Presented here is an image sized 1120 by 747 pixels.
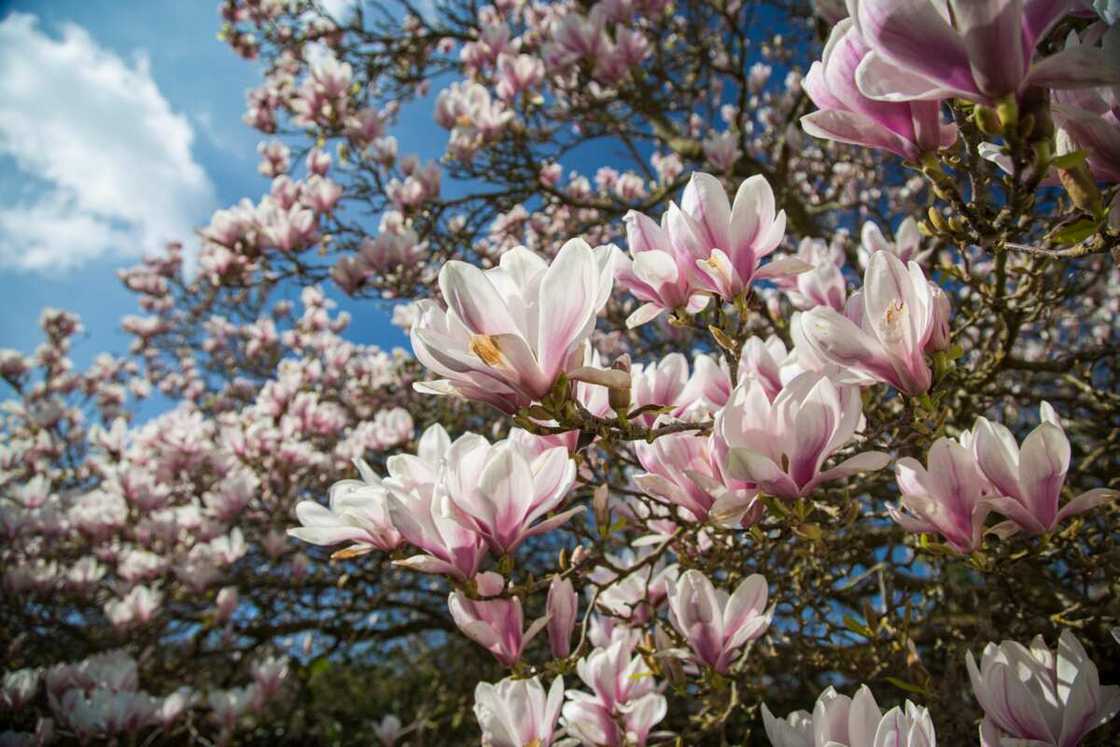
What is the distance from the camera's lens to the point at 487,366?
0.68 metres

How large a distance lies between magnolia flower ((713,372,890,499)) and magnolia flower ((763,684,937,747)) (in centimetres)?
26

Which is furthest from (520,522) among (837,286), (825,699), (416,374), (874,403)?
(416,374)

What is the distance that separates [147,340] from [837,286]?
28.4 feet

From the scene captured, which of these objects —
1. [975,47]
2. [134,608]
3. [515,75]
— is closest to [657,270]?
[975,47]

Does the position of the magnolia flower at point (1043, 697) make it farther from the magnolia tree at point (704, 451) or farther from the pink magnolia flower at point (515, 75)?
the pink magnolia flower at point (515, 75)

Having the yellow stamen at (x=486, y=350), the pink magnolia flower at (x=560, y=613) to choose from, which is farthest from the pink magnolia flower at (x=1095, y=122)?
the pink magnolia flower at (x=560, y=613)

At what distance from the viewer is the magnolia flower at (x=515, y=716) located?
94 centimetres

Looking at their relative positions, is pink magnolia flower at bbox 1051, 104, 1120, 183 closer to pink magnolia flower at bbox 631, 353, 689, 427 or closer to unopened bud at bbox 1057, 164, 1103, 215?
unopened bud at bbox 1057, 164, 1103, 215

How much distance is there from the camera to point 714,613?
989mm

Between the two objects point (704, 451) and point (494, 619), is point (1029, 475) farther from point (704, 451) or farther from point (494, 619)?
point (494, 619)

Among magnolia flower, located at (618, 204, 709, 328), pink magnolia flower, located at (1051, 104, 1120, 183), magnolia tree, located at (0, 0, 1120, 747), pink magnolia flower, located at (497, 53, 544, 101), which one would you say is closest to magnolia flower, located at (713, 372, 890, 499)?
magnolia tree, located at (0, 0, 1120, 747)

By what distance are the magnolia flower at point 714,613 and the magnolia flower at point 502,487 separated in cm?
30

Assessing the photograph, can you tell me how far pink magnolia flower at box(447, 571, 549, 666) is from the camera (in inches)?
35.6

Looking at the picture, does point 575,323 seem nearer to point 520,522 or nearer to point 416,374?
point 520,522
